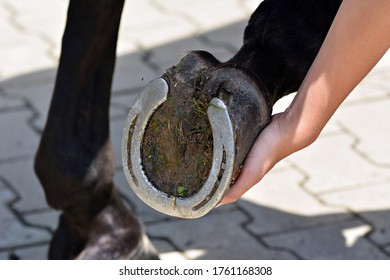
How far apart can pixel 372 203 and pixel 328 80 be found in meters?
1.24

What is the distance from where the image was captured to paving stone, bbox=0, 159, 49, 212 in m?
2.76

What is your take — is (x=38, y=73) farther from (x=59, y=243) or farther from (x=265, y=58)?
(x=265, y=58)

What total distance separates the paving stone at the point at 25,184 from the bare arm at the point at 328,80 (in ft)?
3.84

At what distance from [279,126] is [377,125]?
1.55m

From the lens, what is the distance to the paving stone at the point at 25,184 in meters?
2.76

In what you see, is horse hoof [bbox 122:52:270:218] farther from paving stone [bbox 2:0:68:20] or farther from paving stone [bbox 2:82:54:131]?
paving stone [bbox 2:0:68:20]

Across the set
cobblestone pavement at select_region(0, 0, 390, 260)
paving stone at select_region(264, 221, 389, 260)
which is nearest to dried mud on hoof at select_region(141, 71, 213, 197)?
cobblestone pavement at select_region(0, 0, 390, 260)

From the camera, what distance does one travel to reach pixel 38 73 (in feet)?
11.7

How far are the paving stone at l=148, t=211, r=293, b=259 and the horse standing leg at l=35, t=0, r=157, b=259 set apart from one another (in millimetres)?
251

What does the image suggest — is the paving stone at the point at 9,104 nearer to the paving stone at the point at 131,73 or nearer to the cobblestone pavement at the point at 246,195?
the cobblestone pavement at the point at 246,195

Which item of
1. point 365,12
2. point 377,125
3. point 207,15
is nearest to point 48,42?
point 207,15

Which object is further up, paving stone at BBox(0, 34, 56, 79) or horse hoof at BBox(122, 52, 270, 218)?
horse hoof at BBox(122, 52, 270, 218)

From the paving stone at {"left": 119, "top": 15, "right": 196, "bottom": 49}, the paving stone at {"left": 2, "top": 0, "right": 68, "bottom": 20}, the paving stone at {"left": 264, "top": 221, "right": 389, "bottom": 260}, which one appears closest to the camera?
the paving stone at {"left": 264, "top": 221, "right": 389, "bottom": 260}

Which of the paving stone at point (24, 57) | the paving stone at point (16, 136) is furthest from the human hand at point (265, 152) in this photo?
the paving stone at point (24, 57)
